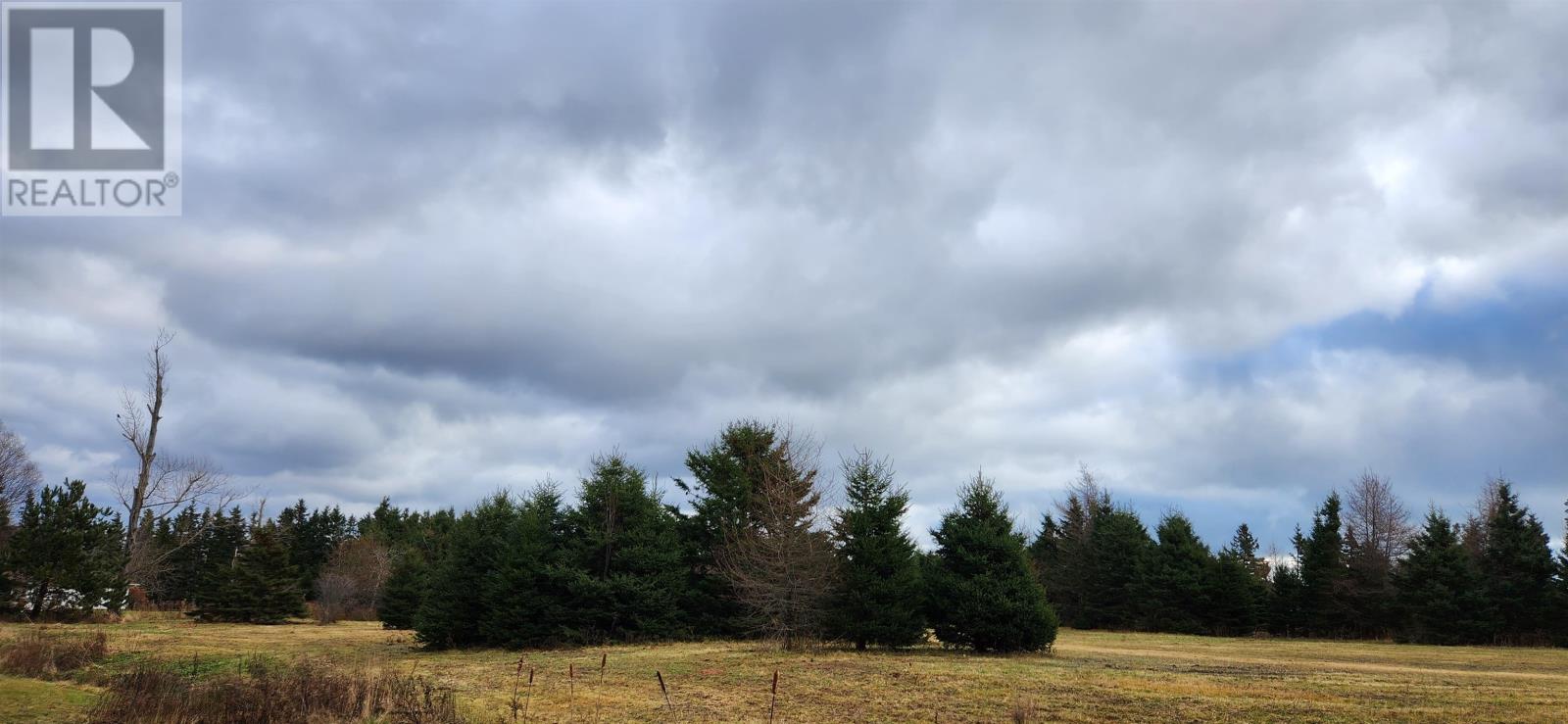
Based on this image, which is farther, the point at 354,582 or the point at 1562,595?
the point at 354,582

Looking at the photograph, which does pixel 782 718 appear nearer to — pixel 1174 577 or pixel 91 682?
pixel 91 682

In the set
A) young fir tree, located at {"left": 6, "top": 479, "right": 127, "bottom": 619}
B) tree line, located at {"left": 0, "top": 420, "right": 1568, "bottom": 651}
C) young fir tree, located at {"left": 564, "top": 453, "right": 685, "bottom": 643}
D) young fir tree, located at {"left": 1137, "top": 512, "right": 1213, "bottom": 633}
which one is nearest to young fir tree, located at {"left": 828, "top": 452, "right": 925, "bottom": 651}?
tree line, located at {"left": 0, "top": 420, "right": 1568, "bottom": 651}

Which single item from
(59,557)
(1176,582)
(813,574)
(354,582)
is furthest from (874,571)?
(354,582)

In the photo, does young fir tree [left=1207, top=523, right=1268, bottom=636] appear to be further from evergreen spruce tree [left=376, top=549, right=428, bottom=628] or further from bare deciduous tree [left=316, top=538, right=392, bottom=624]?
bare deciduous tree [left=316, top=538, right=392, bottom=624]

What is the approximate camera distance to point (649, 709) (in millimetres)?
14664

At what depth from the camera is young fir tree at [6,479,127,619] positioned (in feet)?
120

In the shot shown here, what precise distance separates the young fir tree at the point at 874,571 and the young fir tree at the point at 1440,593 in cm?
2699

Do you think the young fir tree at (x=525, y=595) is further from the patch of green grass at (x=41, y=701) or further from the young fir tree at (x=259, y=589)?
the young fir tree at (x=259, y=589)

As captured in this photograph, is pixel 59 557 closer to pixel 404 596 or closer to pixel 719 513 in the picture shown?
pixel 404 596

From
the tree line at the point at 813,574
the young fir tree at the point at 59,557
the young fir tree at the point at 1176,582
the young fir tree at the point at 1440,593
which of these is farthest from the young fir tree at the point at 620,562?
the young fir tree at the point at 1440,593

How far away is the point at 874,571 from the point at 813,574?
6.60 ft

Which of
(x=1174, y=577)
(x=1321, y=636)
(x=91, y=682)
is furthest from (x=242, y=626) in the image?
(x=1321, y=636)

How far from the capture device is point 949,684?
1756cm

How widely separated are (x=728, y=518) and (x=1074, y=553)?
34161mm
